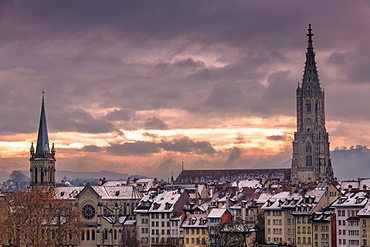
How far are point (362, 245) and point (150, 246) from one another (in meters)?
44.7

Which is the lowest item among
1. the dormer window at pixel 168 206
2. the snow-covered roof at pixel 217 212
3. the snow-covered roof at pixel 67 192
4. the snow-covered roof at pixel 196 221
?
the snow-covered roof at pixel 196 221

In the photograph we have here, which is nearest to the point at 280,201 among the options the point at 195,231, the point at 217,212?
the point at 217,212

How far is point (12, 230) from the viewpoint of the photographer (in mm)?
134000

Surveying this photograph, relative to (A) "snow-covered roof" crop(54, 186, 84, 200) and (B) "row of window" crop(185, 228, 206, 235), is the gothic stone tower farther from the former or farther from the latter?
(B) "row of window" crop(185, 228, 206, 235)

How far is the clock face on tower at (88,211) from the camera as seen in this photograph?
595 feet

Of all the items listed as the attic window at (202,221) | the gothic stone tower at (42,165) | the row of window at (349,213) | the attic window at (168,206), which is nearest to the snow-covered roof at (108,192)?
the gothic stone tower at (42,165)

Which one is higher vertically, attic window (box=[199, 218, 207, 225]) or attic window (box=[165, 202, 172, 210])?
attic window (box=[165, 202, 172, 210])

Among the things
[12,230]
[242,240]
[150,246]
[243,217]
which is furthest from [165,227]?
[12,230]

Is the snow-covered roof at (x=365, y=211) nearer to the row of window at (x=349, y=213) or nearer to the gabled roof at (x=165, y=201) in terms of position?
the row of window at (x=349, y=213)

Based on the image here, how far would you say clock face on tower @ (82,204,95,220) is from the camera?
7146 inches

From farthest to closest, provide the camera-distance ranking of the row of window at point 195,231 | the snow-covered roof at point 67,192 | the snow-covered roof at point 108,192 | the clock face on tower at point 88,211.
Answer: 1. the snow-covered roof at point 67,192
2. the snow-covered roof at point 108,192
3. the clock face on tower at point 88,211
4. the row of window at point 195,231

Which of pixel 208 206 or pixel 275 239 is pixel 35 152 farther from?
pixel 275 239

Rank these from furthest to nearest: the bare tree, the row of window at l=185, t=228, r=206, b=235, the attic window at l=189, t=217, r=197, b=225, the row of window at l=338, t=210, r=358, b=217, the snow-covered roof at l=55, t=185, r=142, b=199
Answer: the snow-covered roof at l=55, t=185, r=142, b=199 → the attic window at l=189, t=217, r=197, b=225 → the row of window at l=185, t=228, r=206, b=235 → the row of window at l=338, t=210, r=358, b=217 → the bare tree

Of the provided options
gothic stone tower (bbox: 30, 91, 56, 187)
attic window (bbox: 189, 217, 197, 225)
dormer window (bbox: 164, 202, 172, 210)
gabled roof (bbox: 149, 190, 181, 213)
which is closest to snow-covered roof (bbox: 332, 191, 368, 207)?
attic window (bbox: 189, 217, 197, 225)
